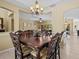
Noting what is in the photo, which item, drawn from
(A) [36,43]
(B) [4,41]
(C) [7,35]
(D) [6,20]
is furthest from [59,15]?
(A) [36,43]

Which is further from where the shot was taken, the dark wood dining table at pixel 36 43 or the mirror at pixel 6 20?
the mirror at pixel 6 20

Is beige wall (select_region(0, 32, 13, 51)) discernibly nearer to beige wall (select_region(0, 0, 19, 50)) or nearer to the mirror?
beige wall (select_region(0, 0, 19, 50))

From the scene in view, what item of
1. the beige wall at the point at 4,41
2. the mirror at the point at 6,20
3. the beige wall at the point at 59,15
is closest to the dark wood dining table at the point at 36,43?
the beige wall at the point at 4,41

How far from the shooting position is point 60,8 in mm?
6434

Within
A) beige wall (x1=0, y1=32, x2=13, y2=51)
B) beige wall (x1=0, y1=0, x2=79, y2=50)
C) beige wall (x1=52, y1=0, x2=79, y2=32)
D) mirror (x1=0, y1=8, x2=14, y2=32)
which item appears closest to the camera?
beige wall (x1=0, y1=32, x2=13, y2=51)

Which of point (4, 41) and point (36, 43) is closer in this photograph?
point (36, 43)

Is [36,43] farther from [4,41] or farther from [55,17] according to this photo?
[55,17]

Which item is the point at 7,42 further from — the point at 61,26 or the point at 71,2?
the point at 71,2

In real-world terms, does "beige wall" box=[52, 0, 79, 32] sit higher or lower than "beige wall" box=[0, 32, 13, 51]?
higher

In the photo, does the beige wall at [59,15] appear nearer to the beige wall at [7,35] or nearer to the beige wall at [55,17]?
the beige wall at [55,17]

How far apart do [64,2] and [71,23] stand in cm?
1355

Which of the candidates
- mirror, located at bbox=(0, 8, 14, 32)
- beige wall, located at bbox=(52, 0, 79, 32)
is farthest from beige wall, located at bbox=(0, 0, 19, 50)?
beige wall, located at bbox=(52, 0, 79, 32)

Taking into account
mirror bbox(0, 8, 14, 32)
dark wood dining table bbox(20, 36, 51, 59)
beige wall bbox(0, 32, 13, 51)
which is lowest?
beige wall bbox(0, 32, 13, 51)

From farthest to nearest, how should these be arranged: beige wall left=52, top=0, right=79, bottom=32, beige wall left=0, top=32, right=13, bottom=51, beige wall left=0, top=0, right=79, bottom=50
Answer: beige wall left=52, top=0, right=79, bottom=32 < beige wall left=0, top=0, right=79, bottom=50 < beige wall left=0, top=32, right=13, bottom=51
